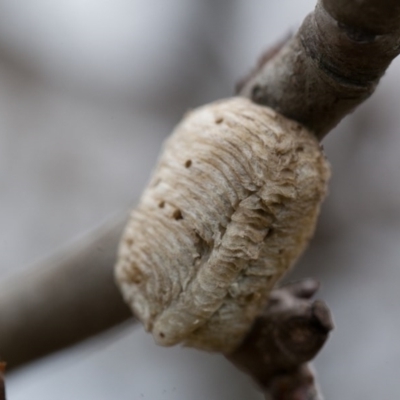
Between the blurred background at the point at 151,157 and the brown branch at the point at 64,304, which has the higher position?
the brown branch at the point at 64,304

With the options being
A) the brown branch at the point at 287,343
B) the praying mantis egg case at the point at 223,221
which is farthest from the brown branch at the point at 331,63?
the brown branch at the point at 287,343

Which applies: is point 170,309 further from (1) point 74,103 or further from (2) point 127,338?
(1) point 74,103

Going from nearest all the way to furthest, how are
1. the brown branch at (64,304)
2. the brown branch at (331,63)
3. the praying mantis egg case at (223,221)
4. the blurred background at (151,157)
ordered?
the brown branch at (331,63) < the praying mantis egg case at (223,221) < the brown branch at (64,304) < the blurred background at (151,157)

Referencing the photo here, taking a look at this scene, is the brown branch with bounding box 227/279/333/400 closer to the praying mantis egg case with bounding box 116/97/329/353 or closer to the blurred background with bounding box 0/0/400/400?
the praying mantis egg case with bounding box 116/97/329/353

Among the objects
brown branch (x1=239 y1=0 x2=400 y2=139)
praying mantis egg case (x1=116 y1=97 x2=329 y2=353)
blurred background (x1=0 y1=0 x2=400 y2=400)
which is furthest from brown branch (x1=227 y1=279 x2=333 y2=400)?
blurred background (x1=0 y1=0 x2=400 y2=400)

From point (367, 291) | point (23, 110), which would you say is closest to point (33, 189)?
point (23, 110)

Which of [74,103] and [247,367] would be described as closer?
[247,367]

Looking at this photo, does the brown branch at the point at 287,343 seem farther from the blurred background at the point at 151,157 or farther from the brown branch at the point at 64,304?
the blurred background at the point at 151,157
